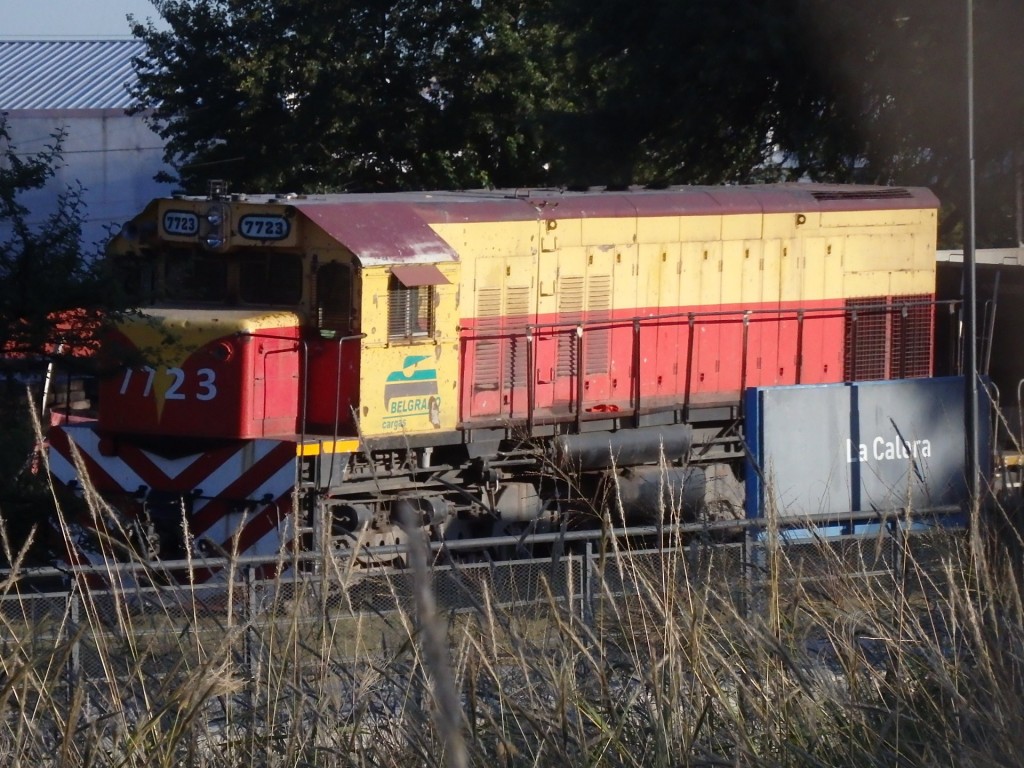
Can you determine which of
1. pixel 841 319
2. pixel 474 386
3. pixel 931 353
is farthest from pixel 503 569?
pixel 931 353

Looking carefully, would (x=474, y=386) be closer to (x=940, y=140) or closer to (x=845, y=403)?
(x=845, y=403)

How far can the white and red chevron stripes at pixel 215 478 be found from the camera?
34.1 ft

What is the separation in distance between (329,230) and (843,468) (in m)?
4.63

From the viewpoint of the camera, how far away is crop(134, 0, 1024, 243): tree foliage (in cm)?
1822

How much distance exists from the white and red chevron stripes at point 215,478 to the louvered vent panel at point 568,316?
9.46 feet

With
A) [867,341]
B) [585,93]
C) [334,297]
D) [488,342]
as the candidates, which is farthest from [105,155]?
[334,297]

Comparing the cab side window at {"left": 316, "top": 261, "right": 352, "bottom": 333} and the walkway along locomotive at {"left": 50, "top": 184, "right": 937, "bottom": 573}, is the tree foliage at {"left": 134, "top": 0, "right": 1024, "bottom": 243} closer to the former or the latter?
the walkway along locomotive at {"left": 50, "top": 184, "right": 937, "bottom": 573}

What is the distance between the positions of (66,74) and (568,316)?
104 feet

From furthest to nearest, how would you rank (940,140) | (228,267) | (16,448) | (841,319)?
(940,140)
(841,319)
(228,267)
(16,448)

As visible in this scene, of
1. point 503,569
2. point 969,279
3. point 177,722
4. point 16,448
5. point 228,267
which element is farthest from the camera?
point 228,267

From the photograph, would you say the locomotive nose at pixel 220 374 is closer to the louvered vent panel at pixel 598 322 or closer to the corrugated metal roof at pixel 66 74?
the louvered vent panel at pixel 598 322

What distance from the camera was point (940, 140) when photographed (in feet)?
62.0

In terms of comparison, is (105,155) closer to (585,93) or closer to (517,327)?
(585,93)

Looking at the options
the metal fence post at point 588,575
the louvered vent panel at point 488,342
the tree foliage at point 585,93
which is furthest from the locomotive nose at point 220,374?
the tree foliage at point 585,93
